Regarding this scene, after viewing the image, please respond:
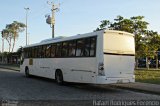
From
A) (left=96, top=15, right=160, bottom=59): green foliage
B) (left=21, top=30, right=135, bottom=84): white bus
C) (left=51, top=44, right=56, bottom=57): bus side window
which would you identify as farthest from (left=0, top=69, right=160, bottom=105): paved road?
(left=96, top=15, right=160, bottom=59): green foliage

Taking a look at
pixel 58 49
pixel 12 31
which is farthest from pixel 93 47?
Answer: pixel 12 31

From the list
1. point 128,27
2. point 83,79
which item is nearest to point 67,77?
point 83,79

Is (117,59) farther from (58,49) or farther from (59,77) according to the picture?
(58,49)

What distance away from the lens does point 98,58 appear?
55.2 ft

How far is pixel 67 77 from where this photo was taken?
20.2m

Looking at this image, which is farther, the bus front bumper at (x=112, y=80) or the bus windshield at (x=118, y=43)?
the bus windshield at (x=118, y=43)

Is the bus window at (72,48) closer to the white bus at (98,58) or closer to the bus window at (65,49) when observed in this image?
the white bus at (98,58)

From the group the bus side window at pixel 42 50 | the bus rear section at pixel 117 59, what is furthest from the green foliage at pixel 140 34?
the bus rear section at pixel 117 59

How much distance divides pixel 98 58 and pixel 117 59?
1.07 m

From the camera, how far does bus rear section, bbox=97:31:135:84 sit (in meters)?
16.8

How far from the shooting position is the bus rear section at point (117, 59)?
1678cm

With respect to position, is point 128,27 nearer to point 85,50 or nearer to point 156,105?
point 85,50

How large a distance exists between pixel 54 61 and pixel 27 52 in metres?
7.22

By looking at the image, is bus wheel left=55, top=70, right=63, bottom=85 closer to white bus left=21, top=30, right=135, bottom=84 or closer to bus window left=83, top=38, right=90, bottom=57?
white bus left=21, top=30, right=135, bottom=84
